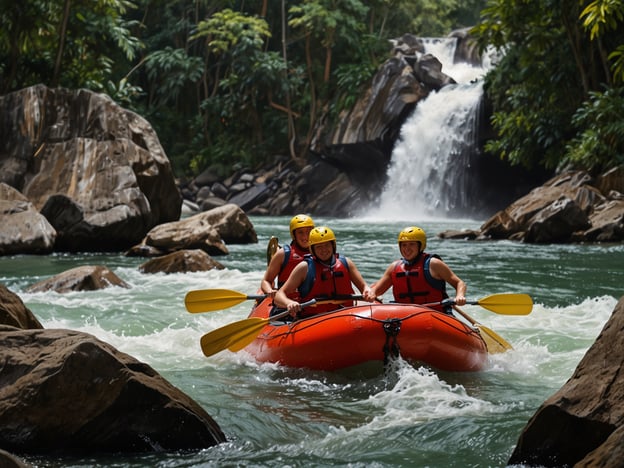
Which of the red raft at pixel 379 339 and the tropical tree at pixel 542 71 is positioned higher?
the tropical tree at pixel 542 71

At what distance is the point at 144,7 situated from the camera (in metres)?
29.9

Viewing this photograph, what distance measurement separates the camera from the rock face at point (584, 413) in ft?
10.6

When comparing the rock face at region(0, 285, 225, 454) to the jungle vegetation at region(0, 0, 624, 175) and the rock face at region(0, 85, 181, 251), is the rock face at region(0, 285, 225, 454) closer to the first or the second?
the rock face at region(0, 85, 181, 251)

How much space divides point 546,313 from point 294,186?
57.5 feet

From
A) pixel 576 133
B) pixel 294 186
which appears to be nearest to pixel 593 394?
pixel 576 133

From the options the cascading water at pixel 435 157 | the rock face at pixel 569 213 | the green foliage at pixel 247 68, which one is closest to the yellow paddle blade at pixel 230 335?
the rock face at pixel 569 213

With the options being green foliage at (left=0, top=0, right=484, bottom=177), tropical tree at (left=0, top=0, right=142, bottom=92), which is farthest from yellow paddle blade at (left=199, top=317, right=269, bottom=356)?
green foliage at (left=0, top=0, right=484, bottom=177)

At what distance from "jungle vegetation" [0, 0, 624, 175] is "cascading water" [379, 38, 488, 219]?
46.5 inches

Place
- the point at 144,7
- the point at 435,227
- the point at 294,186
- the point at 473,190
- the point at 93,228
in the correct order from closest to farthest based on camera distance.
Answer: the point at 93,228 → the point at 435,227 → the point at 473,190 → the point at 294,186 → the point at 144,7

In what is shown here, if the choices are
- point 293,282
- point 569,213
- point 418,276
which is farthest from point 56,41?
point 418,276

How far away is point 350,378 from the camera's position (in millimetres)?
5402

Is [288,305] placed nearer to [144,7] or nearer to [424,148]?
[424,148]

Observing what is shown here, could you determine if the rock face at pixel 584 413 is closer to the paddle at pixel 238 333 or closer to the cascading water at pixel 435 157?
the paddle at pixel 238 333

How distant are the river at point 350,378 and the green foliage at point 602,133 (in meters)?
3.62
